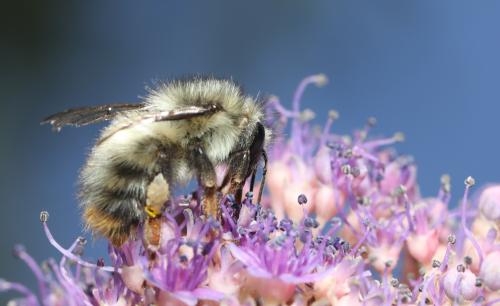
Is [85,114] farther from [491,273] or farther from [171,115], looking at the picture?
[491,273]

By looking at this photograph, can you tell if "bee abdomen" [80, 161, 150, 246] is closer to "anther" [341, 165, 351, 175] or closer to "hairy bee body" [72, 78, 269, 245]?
"hairy bee body" [72, 78, 269, 245]

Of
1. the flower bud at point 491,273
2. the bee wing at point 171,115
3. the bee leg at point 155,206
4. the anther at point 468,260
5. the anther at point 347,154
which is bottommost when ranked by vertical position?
the flower bud at point 491,273

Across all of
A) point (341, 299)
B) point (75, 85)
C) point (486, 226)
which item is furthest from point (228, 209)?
point (75, 85)

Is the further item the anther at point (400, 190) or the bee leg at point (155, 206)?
the anther at point (400, 190)

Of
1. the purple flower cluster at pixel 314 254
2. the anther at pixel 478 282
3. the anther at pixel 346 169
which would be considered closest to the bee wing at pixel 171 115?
the purple flower cluster at pixel 314 254

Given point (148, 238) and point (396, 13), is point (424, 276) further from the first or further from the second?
point (396, 13)

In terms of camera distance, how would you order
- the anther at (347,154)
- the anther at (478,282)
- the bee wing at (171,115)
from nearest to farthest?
the bee wing at (171,115) → the anther at (478,282) → the anther at (347,154)

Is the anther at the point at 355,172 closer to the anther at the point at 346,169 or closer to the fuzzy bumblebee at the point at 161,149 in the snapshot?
the anther at the point at 346,169

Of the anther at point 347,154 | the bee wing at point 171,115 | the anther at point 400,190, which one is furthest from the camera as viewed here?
the anther at point 347,154
